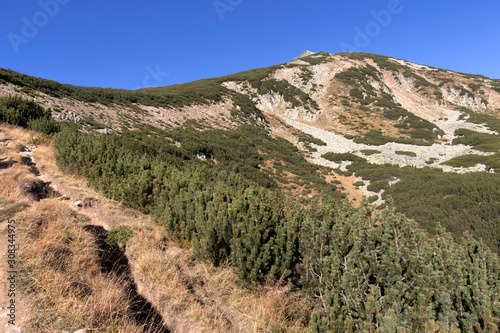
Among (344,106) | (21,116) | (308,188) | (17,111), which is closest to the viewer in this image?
(17,111)

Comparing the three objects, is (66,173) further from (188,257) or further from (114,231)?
(188,257)

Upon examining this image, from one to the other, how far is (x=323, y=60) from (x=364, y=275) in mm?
69640

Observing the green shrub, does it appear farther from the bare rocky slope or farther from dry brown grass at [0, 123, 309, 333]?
dry brown grass at [0, 123, 309, 333]

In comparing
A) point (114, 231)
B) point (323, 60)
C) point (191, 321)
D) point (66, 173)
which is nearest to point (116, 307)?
point (191, 321)

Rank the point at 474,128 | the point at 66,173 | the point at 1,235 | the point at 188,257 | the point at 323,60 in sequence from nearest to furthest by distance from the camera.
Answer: the point at 1,235, the point at 188,257, the point at 66,173, the point at 474,128, the point at 323,60

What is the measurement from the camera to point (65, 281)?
2939mm

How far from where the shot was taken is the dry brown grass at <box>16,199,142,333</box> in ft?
8.28

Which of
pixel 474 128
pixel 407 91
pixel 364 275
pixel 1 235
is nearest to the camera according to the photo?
pixel 364 275

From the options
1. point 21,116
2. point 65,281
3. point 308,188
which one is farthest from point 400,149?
point 21,116

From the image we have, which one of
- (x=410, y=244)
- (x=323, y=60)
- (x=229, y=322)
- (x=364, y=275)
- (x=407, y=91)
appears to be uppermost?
(x=323, y=60)

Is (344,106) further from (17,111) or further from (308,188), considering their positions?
(17,111)

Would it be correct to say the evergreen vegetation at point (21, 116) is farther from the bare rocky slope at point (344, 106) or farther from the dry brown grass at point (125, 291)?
the dry brown grass at point (125, 291)

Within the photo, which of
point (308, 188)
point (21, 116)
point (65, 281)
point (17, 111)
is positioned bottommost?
point (65, 281)

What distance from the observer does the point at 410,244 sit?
10.1 feet
